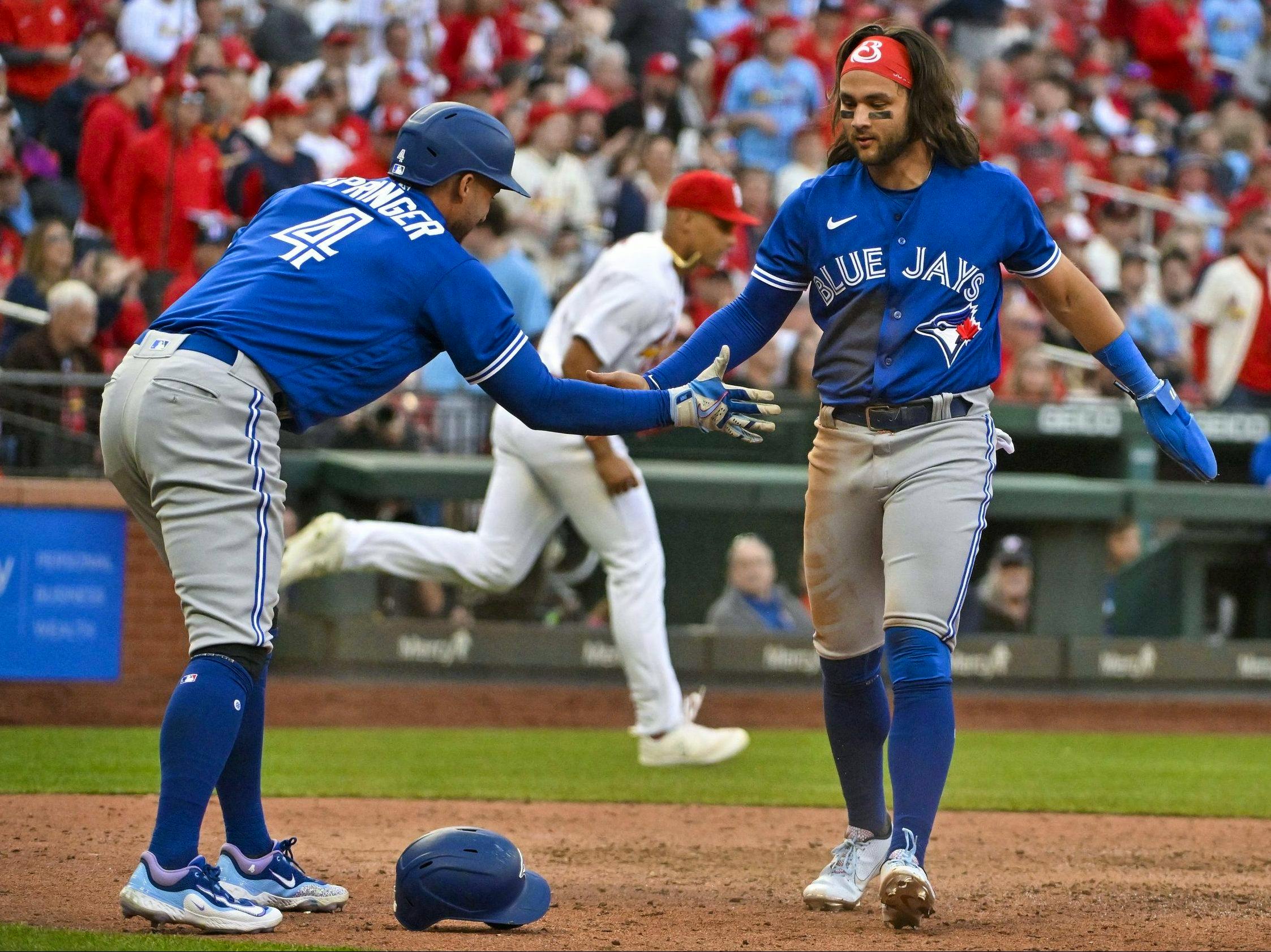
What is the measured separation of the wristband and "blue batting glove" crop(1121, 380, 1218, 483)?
0.02m

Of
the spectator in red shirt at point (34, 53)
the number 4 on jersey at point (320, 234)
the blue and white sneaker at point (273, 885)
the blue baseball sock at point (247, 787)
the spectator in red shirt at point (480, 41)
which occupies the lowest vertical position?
the blue and white sneaker at point (273, 885)

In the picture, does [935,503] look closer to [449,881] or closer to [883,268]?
[883,268]

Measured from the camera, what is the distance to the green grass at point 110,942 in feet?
12.5

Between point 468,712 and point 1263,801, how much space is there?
4.46 metres

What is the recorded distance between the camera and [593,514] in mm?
7660

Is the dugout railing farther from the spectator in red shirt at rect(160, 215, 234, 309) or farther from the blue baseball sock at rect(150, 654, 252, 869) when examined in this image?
the blue baseball sock at rect(150, 654, 252, 869)

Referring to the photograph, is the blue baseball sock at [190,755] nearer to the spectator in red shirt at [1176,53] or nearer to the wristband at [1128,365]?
the wristband at [1128,365]

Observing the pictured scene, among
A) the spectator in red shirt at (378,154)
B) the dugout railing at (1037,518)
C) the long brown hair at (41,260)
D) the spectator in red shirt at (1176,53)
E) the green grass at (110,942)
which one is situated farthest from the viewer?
the spectator in red shirt at (1176,53)

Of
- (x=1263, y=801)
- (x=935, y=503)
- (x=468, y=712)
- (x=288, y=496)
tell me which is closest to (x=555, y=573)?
(x=468, y=712)

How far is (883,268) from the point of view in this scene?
4.69 m

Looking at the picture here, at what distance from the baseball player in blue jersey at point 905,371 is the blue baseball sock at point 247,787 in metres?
1.44

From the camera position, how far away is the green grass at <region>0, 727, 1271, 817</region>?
24.1ft

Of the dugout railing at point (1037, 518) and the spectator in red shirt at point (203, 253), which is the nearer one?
the dugout railing at point (1037, 518)

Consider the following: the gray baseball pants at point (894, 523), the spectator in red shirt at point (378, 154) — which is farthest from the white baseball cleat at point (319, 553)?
the spectator in red shirt at point (378, 154)
